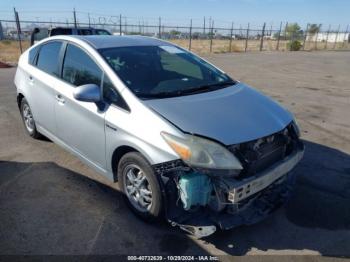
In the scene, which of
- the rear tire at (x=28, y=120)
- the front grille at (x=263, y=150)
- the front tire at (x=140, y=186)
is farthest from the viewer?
the rear tire at (x=28, y=120)

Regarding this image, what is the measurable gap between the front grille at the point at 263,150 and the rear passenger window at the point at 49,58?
2515mm

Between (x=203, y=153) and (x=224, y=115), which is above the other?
(x=224, y=115)

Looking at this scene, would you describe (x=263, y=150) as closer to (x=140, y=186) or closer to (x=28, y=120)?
(x=140, y=186)

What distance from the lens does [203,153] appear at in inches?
105

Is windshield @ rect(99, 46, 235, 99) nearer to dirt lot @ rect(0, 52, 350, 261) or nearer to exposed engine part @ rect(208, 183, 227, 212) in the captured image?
exposed engine part @ rect(208, 183, 227, 212)

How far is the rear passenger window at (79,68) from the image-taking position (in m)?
3.51

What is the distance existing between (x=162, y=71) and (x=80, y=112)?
39.7 inches

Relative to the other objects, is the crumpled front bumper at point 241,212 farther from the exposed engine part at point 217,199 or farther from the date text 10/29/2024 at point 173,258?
the date text 10/29/2024 at point 173,258

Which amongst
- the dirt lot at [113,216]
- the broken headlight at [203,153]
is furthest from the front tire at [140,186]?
the broken headlight at [203,153]

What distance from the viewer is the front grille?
2773 millimetres

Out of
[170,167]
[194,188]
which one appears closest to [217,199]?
[194,188]

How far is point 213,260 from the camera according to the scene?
278 cm

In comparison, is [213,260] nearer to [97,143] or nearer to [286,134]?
[286,134]

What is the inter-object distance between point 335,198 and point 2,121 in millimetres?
5656
